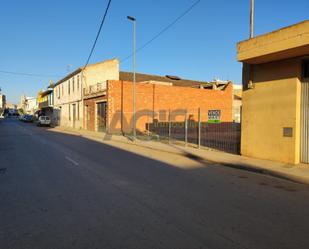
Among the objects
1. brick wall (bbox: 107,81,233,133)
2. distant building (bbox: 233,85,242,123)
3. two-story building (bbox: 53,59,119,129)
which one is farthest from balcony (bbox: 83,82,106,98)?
distant building (bbox: 233,85,242,123)

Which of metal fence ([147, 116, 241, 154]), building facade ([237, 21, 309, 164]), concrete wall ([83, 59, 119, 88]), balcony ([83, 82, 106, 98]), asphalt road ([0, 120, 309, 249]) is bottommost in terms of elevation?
asphalt road ([0, 120, 309, 249])

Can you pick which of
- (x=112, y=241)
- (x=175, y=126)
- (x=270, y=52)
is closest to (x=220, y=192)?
(x=112, y=241)

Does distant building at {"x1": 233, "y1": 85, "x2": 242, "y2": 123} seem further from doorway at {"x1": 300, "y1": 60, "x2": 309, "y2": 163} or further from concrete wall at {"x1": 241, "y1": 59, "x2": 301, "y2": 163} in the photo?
doorway at {"x1": 300, "y1": 60, "x2": 309, "y2": 163}

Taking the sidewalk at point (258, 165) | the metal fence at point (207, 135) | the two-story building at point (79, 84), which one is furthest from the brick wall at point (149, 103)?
the sidewalk at point (258, 165)

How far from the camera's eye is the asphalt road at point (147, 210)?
433 cm

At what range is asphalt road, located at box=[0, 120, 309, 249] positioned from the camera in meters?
4.33

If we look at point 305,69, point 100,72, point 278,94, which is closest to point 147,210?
point 278,94

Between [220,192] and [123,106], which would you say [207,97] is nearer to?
[123,106]

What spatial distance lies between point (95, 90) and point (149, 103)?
666 cm

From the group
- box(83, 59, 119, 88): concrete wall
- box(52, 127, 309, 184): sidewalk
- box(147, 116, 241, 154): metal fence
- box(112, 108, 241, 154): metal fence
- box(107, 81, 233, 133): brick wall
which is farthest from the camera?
box(83, 59, 119, 88): concrete wall

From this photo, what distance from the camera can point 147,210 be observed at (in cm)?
562

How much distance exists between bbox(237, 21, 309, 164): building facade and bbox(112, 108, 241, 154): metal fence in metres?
2.39

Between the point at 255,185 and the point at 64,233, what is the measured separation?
5548mm

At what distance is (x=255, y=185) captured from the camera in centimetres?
824
